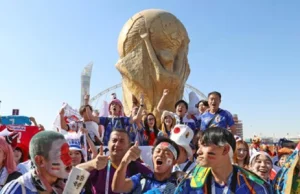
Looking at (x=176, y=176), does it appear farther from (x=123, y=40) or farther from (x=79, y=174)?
(x=123, y=40)

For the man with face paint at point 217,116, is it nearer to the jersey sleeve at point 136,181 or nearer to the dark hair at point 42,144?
the jersey sleeve at point 136,181

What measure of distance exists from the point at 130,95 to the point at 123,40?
83.0 inches

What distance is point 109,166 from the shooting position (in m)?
3.09

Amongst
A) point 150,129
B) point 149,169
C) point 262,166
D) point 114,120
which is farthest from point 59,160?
point 150,129

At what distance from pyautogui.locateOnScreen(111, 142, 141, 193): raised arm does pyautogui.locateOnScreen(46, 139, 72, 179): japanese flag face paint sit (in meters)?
0.80

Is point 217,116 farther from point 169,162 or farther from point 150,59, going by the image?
point 150,59

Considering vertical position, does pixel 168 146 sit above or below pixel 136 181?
above

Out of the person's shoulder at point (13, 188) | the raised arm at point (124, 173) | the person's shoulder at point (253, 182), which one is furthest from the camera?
the raised arm at point (124, 173)

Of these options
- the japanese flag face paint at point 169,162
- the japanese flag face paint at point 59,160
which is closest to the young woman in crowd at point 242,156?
the japanese flag face paint at point 169,162

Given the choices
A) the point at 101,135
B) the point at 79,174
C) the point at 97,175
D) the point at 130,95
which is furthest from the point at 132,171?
the point at 130,95

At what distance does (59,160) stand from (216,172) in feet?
3.42

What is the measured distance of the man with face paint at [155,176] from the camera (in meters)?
2.67

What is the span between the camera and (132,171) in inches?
124

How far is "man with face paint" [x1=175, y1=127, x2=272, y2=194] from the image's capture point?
6.88 ft
